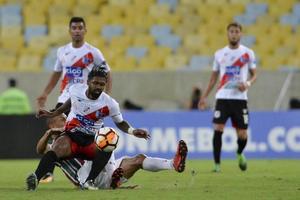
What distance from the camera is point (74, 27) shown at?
39.6 ft

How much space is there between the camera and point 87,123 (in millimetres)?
10227

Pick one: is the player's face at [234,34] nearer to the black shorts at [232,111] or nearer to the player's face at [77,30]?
the black shorts at [232,111]

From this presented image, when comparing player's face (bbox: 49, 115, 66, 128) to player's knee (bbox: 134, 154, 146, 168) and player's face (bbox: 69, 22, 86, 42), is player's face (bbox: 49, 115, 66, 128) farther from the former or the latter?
player's knee (bbox: 134, 154, 146, 168)

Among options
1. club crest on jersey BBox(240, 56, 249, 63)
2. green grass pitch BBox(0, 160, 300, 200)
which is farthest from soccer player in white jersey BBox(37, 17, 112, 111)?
club crest on jersey BBox(240, 56, 249, 63)

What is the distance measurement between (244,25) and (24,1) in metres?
5.93

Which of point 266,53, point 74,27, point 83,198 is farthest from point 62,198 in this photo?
point 266,53

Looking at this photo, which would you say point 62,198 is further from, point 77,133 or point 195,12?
point 195,12

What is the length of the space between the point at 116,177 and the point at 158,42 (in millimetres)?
14631

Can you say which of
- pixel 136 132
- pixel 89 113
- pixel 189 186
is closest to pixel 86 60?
pixel 89 113

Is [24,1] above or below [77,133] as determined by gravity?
above

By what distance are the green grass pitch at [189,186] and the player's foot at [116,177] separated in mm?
212

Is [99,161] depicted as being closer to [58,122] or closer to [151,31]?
[58,122]

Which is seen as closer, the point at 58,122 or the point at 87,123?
the point at 87,123

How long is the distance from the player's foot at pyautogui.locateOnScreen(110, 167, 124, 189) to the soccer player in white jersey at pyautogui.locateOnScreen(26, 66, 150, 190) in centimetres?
20
